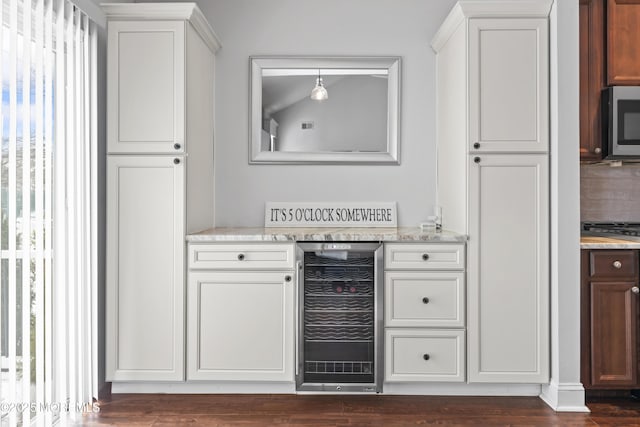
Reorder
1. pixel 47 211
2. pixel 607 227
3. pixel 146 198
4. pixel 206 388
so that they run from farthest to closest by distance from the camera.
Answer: pixel 607 227, pixel 206 388, pixel 146 198, pixel 47 211

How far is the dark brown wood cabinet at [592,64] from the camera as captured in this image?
115 inches

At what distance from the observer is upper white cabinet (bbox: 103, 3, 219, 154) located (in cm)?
271

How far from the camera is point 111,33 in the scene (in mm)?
2709

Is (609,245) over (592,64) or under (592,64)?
under

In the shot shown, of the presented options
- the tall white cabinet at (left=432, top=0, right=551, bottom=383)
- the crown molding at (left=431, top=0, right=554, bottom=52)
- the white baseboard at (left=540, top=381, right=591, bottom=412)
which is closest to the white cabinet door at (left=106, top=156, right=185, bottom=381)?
the tall white cabinet at (left=432, top=0, right=551, bottom=383)

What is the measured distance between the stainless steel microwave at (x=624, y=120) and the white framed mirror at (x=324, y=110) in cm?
124

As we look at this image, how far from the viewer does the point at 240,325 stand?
2.74 meters

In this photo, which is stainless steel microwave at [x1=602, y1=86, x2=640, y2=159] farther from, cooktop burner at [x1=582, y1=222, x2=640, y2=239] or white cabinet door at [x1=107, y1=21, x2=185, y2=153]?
white cabinet door at [x1=107, y1=21, x2=185, y2=153]

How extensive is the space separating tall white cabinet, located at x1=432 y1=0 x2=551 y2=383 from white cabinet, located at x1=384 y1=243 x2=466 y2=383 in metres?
0.07

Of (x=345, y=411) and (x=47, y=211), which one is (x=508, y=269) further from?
(x=47, y=211)

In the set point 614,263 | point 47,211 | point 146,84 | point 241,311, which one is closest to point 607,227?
point 614,263

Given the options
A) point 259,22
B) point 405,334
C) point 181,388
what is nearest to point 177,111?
point 259,22

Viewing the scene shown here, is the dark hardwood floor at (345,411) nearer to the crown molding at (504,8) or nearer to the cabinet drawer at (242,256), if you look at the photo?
the cabinet drawer at (242,256)

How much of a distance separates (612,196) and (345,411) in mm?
2244
